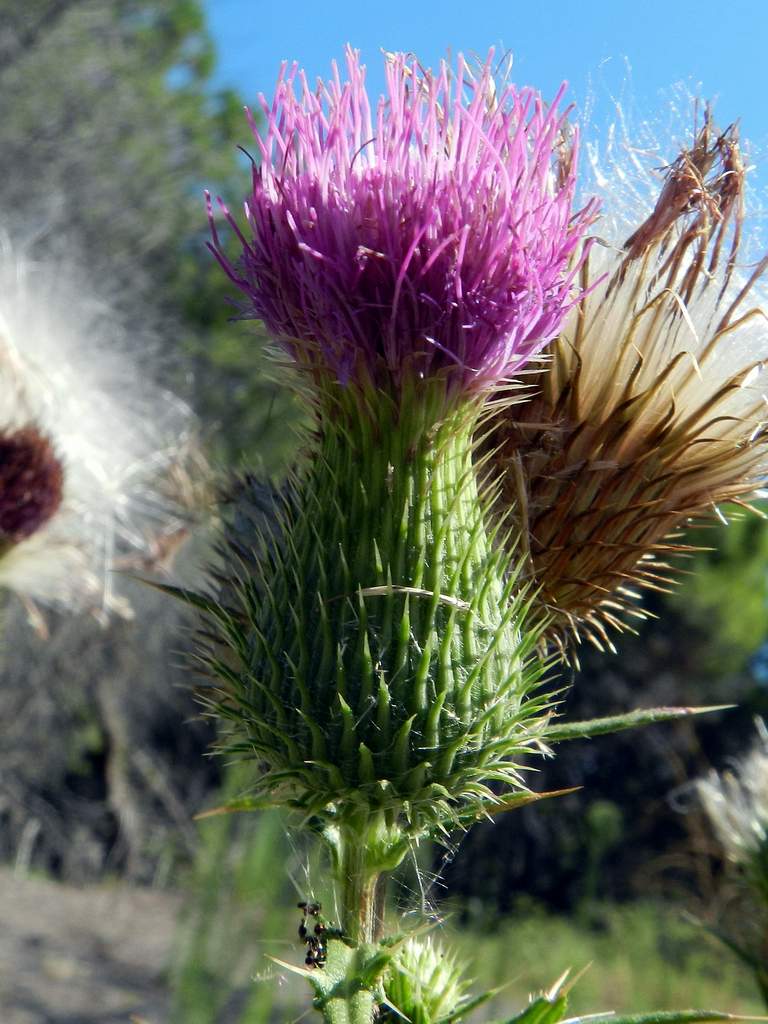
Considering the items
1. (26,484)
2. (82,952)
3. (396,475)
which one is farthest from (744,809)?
(82,952)

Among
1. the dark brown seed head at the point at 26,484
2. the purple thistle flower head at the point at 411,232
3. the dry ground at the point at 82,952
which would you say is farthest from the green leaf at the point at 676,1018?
the dry ground at the point at 82,952

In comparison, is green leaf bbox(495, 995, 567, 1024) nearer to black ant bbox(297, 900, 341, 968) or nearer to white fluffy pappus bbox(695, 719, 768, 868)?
black ant bbox(297, 900, 341, 968)

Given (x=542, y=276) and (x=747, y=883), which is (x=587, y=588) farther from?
(x=747, y=883)

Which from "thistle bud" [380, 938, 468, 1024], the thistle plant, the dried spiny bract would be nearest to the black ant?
the thistle plant

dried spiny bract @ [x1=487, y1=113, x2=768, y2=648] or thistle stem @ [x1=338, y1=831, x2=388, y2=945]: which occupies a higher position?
dried spiny bract @ [x1=487, y1=113, x2=768, y2=648]

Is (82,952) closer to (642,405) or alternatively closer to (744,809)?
(744,809)

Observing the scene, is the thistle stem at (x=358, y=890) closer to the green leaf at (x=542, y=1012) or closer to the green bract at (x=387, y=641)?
the green bract at (x=387, y=641)

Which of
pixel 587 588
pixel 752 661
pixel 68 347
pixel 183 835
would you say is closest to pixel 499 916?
pixel 183 835
